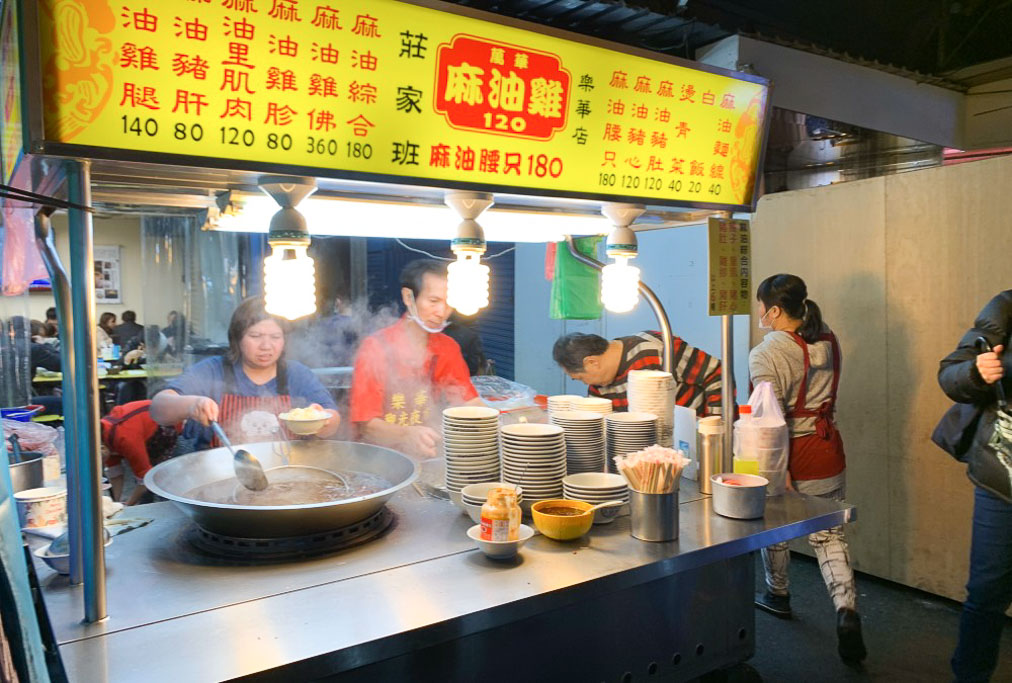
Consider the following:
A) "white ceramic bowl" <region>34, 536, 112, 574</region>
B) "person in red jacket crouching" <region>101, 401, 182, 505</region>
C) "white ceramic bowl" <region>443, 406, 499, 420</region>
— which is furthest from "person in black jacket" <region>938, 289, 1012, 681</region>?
"person in red jacket crouching" <region>101, 401, 182, 505</region>

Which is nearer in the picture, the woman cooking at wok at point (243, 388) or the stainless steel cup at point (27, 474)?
the stainless steel cup at point (27, 474)

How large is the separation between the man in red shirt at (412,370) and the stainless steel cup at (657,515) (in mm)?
1740

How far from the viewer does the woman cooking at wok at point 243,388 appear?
3357mm

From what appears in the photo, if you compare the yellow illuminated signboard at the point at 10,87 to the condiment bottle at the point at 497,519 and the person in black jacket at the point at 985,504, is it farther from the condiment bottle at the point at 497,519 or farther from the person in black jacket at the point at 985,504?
the person in black jacket at the point at 985,504

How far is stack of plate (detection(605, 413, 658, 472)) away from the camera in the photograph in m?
2.40

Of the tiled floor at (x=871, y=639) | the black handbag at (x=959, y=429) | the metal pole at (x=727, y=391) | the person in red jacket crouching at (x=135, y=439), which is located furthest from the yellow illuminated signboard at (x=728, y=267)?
the person in red jacket crouching at (x=135, y=439)

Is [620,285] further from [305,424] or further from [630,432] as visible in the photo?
[305,424]

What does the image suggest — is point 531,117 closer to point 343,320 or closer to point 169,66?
point 169,66

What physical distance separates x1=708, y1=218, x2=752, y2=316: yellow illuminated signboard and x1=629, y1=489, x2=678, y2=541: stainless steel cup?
761 millimetres

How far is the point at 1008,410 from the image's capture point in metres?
2.64

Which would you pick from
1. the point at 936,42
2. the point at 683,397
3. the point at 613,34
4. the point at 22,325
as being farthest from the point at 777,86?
the point at 22,325

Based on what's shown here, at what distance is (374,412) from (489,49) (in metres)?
2.28

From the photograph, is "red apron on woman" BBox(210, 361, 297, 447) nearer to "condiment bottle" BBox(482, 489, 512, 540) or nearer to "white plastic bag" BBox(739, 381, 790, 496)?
"condiment bottle" BBox(482, 489, 512, 540)

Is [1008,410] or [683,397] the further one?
[683,397]
